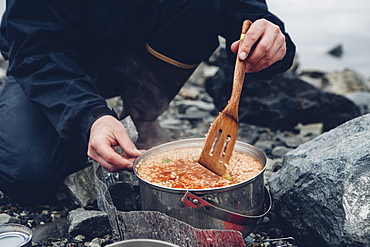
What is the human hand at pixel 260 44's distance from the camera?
2441 mm

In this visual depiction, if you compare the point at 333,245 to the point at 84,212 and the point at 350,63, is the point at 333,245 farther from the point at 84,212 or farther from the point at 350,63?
the point at 350,63

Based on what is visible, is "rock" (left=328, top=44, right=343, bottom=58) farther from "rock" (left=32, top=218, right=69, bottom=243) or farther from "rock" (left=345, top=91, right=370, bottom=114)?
"rock" (left=32, top=218, right=69, bottom=243)

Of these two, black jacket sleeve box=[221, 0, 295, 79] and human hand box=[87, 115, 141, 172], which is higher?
black jacket sleeve box=[221, 0, 295, 79]

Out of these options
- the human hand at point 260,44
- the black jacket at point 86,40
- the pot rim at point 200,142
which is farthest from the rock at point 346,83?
the human hand at point 260,44

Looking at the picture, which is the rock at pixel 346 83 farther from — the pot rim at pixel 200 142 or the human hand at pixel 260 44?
the human hand at pixel 260 44

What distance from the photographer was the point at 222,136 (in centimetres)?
243

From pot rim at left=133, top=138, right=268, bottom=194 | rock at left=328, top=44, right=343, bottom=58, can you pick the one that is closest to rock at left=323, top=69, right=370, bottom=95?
rock at left=328, top=44, right=343, bottom=58

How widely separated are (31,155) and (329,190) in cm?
217

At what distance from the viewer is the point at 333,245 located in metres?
2.39

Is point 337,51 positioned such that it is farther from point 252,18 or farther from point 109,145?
point 109,145

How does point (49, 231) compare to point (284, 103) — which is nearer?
point (49, 231)

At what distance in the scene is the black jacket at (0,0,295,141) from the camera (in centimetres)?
278

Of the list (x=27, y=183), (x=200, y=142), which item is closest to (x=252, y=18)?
(x=200, y=142)

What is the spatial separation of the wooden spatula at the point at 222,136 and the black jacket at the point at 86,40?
74cm
